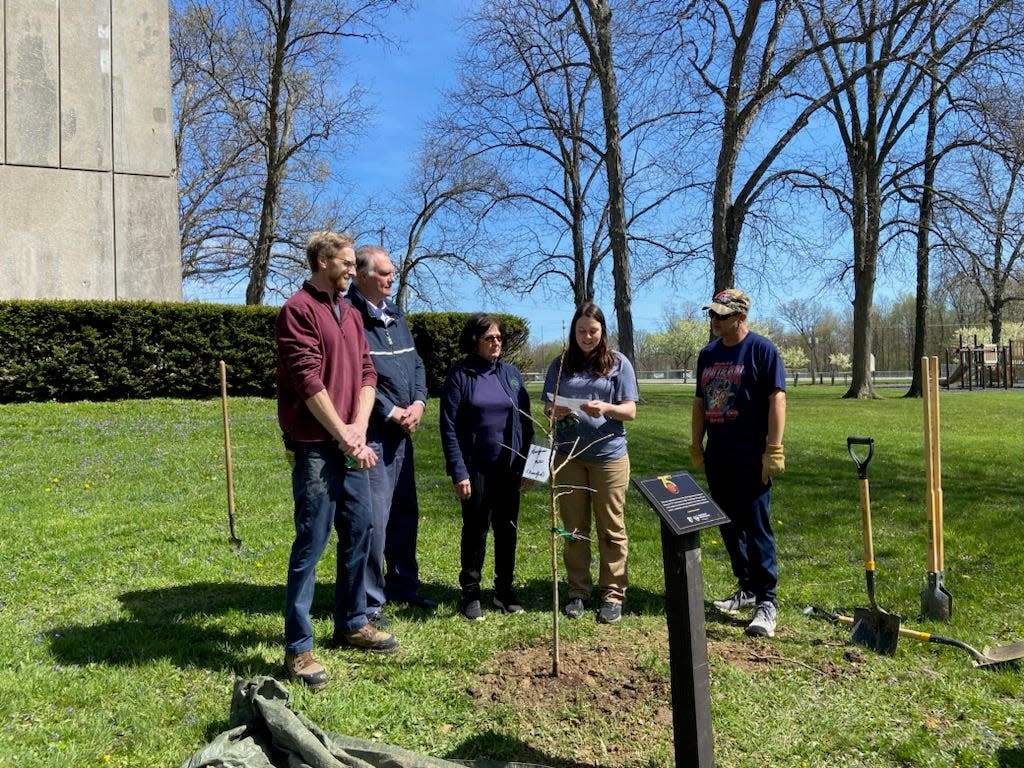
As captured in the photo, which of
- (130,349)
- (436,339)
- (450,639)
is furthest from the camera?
(436,339)

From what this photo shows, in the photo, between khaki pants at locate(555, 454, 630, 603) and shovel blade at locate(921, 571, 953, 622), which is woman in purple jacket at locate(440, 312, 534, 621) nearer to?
khaki pants at locate(555, 454, 630, 603)

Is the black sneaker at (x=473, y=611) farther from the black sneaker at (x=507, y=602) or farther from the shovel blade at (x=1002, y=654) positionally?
the shovel blade at (x=1002, y=654)

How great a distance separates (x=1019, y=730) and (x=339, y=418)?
130 inches

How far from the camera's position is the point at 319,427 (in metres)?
3.31

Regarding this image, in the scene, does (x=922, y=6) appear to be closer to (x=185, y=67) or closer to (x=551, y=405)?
(x=551, y=405)

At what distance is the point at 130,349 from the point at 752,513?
11.7 metres

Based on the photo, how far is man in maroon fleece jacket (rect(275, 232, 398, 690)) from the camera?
3.24 metres

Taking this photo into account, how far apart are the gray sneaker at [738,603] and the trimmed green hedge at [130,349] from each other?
37.4 ft

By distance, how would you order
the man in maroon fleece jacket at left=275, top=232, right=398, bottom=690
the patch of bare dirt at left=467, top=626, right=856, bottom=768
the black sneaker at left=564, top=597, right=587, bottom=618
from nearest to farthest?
the patch of bare dirt at left=467, top=626, right=856, bottom=768 → the man in maroon fleece jacket at left=275, top=232, right=398, bottom=690 → the black sneaker at left=564, top=597, right=587, bottom=618

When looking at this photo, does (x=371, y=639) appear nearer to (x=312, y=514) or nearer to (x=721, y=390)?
(x=312, y=514)

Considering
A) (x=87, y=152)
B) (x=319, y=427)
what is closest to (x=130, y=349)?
(x=87, y=152)

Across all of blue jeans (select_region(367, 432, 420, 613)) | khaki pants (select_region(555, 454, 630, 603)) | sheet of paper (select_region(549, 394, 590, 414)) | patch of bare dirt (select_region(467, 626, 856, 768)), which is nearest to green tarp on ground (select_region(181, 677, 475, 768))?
patch of bare dirt (select_region(467, 626, 856, 768))

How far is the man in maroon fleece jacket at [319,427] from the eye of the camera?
3.24 metres

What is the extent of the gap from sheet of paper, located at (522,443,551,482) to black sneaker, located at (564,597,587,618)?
937 millimetres
